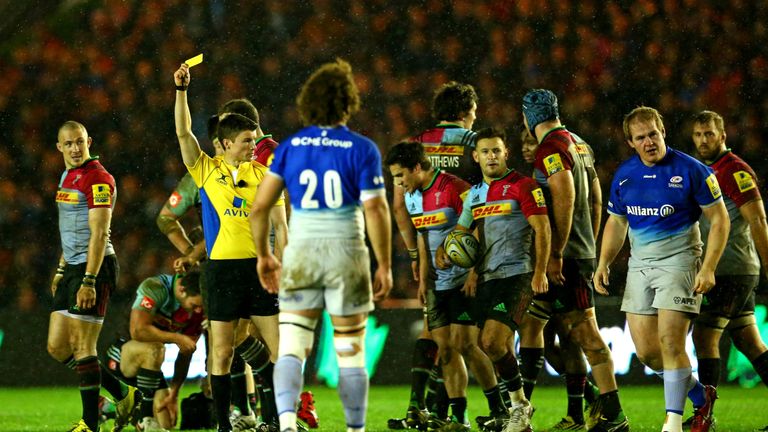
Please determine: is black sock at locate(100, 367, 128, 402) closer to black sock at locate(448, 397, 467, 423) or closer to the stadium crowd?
black sock at locate(448, 397, 467, 423)

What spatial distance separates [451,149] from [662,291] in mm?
2295

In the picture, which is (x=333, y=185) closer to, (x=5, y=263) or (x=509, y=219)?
(x=509, y=219)

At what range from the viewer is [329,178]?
5102 millimetres

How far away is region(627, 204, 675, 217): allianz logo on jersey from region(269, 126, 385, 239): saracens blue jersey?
1768 millimetres

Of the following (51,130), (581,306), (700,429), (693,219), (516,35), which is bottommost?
(700,429)

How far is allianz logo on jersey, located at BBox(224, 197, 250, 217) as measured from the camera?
676 centimetres

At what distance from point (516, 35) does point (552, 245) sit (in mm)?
9490

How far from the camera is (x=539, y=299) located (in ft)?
23.5

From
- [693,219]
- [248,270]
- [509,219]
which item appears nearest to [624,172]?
[693,219]

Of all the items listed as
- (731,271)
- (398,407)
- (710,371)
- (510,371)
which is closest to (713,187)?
(731,271)

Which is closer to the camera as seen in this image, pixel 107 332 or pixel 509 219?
pixel 509 219

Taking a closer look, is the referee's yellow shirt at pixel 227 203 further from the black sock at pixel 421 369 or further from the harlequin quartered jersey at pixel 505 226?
the black sock at pixel 421 369

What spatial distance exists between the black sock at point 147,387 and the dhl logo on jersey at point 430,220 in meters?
2.18

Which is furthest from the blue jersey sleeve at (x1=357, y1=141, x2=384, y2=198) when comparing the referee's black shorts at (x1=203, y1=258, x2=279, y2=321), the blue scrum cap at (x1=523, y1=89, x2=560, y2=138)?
the blue scrum cap at (x1=523, y1=89, x2=560, y2=138)
